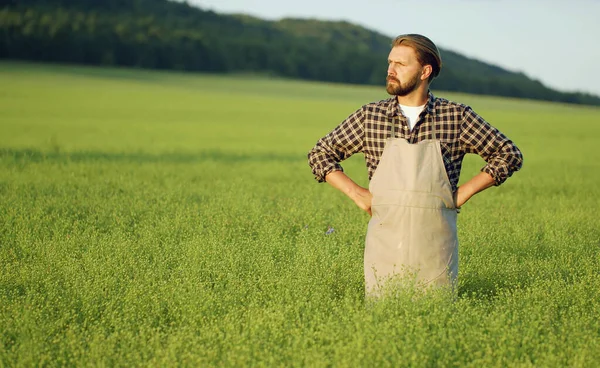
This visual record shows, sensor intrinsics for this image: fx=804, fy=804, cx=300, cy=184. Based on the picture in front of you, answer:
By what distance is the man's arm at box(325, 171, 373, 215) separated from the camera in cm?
505

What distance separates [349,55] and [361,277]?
3651 inches

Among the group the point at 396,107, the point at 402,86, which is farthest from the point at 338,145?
the point at 402,86

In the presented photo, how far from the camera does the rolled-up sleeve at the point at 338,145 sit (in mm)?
5273

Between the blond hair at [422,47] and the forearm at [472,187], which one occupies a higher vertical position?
the blond hair at [422,47]

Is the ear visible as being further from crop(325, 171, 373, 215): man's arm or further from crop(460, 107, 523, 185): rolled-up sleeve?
crop(325, 171, 373, 215): man's arm

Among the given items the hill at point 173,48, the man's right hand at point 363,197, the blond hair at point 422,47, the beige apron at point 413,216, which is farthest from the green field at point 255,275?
the hill at point 173,48

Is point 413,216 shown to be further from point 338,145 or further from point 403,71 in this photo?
point 403,71

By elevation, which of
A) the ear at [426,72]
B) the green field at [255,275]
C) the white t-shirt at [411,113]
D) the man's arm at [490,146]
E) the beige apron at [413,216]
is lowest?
the green field at [255,275]

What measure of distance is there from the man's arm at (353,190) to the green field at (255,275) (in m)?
0.62

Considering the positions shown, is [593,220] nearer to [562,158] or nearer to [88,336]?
[88,336]

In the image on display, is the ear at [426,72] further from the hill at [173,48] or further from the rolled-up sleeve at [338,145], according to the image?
the hill at [173,48]

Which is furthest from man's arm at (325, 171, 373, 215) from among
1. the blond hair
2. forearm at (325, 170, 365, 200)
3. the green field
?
the blond hair

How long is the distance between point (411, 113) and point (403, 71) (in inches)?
12.0

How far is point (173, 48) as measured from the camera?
76.8 m
